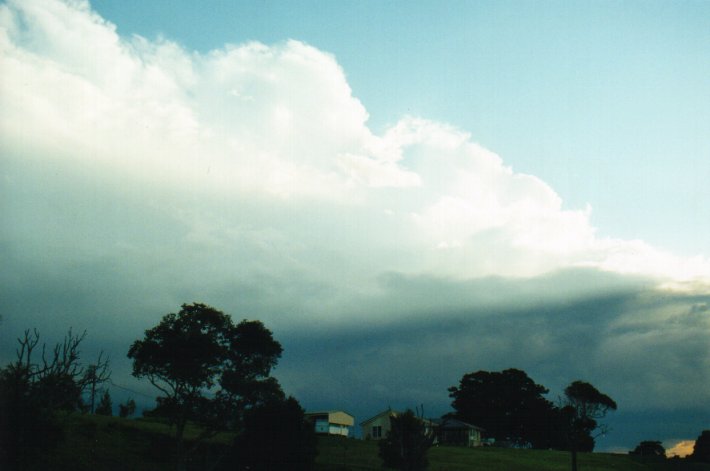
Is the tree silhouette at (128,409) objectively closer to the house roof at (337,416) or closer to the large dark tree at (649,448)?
the house roof at (337,416)

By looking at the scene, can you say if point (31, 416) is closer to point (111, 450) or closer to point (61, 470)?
point (61, 470)

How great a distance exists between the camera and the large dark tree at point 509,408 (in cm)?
15038

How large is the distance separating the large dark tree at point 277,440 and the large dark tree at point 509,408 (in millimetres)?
102896

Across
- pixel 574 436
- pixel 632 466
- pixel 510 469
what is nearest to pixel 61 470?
pixel 510 469

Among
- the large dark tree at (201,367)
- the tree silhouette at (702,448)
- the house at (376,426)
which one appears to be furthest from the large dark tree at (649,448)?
the large dark tree at (201,367)

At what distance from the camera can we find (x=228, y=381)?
73625 millimetres

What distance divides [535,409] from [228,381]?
10173 centimetres

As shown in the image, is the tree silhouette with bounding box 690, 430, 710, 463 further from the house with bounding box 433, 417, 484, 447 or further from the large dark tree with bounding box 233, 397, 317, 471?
the large dark tree with bounding box 233, 397, 317, 471

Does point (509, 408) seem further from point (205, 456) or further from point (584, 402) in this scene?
point (205, 456)

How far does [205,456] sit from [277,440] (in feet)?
73.8

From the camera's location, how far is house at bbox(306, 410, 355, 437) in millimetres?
123562

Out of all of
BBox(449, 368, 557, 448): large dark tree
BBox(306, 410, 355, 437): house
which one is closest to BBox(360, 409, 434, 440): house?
BBox(306, 410, 355, 437): house

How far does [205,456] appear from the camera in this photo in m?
74.7

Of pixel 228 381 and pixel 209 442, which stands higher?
pixel 228 381
